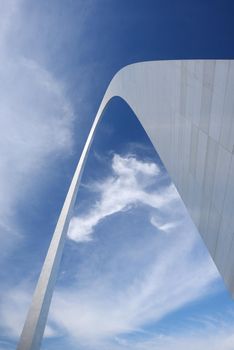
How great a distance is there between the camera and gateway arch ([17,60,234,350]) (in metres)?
7.56

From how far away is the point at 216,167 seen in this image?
27.6 feet

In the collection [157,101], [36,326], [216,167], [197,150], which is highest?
[157,101]

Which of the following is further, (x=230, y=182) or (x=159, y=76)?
(x=159, y=76)

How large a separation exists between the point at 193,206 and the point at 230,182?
3225 millimetres

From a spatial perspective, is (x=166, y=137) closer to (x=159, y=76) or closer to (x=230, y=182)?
(x=159, y=76)

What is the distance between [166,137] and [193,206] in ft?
10.2

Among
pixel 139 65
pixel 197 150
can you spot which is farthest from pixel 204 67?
pixel 139 65

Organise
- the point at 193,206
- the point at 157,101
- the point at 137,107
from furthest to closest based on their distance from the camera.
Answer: the point at 137,107 → the point at 157,101 → the point at 193,206

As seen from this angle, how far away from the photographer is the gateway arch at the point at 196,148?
24.8 feet

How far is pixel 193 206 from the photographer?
1087cm

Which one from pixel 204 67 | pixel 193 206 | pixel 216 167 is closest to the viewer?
pixel 204 67

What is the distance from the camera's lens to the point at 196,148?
31.3 feet

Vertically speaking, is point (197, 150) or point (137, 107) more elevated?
point (137, 107)

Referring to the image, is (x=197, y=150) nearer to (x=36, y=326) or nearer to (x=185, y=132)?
(x=185, y=132)
